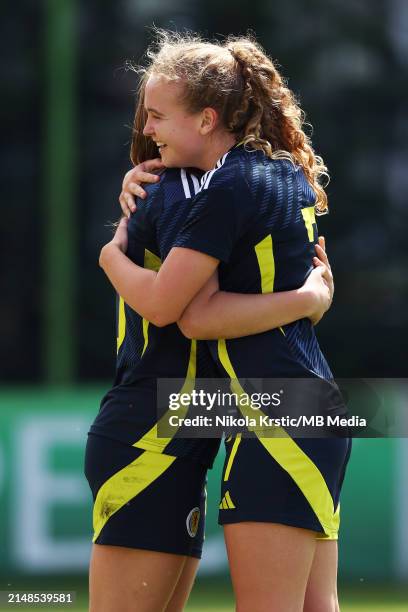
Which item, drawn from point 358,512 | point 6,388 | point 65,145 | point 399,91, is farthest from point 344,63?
point 358,512

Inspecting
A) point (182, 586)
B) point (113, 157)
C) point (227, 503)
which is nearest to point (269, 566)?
point (227, 503)

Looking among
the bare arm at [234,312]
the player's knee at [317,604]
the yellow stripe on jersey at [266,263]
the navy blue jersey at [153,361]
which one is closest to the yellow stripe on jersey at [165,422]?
the navy blue jersey at [153,361]

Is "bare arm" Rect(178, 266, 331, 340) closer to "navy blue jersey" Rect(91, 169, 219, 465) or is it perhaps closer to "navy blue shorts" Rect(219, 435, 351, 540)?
"navy blue jersey" Rect(91, 169, 219, 465)

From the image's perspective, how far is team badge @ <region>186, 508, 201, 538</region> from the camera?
2.88 meters

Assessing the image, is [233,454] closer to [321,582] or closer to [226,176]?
[321,582]

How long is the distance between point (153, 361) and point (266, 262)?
352 millimetres

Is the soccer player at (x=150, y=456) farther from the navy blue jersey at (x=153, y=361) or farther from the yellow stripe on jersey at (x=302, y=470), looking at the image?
the yellow stripe on jersey at (x=302, y=470)

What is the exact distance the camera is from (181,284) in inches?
107

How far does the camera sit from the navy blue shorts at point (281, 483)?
269 cm

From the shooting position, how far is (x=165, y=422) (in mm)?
2865

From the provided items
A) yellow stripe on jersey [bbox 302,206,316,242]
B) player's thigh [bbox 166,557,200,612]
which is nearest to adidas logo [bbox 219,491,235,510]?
player's thigh [bbox 166,557,200,612]

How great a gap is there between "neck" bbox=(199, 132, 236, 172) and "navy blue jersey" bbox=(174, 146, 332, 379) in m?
0.05

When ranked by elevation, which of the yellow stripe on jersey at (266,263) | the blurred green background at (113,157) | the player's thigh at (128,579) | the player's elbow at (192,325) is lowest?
the player's thigh at (128,579)

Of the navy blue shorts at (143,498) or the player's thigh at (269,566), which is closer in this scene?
the player's thigh at (269,566)
